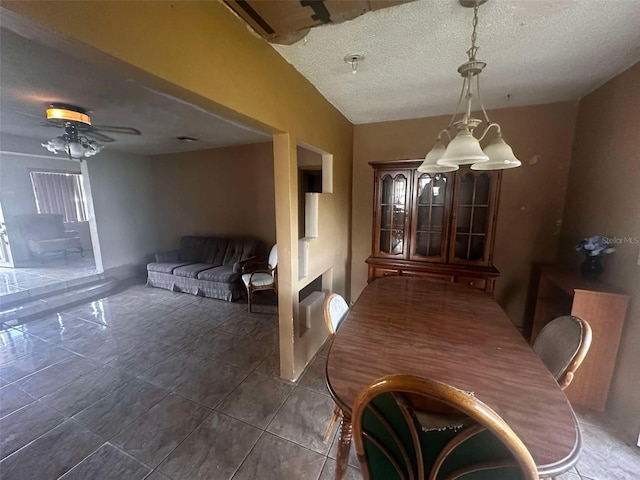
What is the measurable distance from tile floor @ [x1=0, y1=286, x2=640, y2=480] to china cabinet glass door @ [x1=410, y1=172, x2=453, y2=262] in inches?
58.6

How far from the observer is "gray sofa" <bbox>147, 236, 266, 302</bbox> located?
3838 mm

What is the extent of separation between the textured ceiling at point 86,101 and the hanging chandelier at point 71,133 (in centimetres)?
10

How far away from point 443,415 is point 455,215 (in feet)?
6.96

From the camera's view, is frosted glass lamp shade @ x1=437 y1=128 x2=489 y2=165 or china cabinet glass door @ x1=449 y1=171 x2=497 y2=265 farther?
china cabinet glass door @ x1=449 y1=171 x2=497 y2=265

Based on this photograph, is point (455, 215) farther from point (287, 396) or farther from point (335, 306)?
point (287, 396)

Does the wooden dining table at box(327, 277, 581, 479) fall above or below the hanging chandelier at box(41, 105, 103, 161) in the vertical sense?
below

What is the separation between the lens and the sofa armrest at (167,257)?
14.8 ft

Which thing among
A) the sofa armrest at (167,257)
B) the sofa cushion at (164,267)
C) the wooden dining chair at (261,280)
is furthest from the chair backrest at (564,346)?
the sofa armrest at (167,257)

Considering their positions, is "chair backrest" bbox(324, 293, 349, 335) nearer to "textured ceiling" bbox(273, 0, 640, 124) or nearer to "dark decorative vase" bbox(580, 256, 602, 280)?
"textured ceiling" bbox(273, 0, 640, 124)

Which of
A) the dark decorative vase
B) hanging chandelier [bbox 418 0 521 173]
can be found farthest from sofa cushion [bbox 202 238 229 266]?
the dark decorative vase

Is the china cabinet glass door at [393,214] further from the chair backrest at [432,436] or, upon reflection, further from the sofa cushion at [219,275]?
the sofa cushion at [219,275]

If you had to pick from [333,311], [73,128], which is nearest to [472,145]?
[333,311]

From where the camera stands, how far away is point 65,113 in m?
2.42

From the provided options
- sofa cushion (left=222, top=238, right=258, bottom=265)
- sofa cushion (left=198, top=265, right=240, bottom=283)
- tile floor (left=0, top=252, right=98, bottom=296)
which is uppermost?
sofa cushion (left=222, top=238, right=258, bottom=265)
